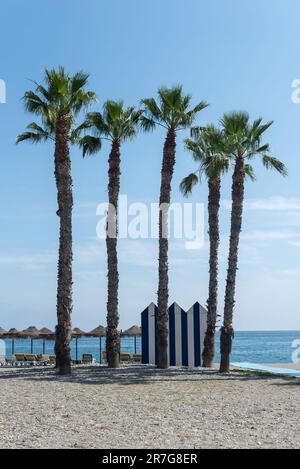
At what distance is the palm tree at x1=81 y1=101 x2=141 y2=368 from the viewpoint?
980 inches

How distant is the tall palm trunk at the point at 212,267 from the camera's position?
26.3m

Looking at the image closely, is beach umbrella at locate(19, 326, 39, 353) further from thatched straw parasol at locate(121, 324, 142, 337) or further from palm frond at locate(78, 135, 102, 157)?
palm frond at locate(78, 135, 102, 157)

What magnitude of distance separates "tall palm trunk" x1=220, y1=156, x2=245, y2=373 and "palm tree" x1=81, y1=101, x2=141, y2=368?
4340mm

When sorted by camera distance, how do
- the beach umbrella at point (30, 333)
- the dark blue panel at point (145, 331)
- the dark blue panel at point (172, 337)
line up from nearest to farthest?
the dark blue panel at point (172, 337) → the dark blue panel at point (145, 331) → the beach umbrella at point (30, 333)

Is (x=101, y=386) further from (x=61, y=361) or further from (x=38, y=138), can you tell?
(x=38, y=138)

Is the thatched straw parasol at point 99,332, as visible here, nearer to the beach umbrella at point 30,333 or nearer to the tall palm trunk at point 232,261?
the beach umbrella at point 30,333

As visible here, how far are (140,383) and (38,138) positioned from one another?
1144 cm

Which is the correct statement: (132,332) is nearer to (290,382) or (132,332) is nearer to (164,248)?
(164,248)

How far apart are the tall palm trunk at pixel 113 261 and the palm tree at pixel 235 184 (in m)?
4.32

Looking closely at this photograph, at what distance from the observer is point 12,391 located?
1598 centimetres

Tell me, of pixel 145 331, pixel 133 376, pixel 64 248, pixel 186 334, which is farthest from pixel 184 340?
pixel 64 248

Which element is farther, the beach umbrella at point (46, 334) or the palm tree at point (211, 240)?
the beach umbrella at point (46, 334)

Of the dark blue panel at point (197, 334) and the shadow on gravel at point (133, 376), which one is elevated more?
the dark blue panel at point (197, 334)

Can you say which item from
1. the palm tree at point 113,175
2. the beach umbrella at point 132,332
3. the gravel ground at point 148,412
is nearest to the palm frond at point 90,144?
the palm tree at point 113,175
